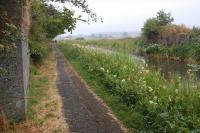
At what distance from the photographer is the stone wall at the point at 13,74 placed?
29.7 feet

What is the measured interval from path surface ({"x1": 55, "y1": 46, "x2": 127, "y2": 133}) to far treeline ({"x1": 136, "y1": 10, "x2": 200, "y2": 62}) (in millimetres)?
18871

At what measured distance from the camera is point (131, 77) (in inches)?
516

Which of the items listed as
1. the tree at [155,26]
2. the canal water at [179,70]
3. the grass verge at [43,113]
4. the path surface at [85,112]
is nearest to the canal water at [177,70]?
A: the canal water at [179,70]

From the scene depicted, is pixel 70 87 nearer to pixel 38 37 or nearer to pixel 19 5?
pixel 38 37

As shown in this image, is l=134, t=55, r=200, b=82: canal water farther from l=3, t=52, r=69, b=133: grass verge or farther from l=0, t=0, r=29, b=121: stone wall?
l=0, t=0, r=29, b=121: stone wall

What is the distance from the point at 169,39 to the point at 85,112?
32.1 meters

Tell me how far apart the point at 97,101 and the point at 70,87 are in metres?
2.98

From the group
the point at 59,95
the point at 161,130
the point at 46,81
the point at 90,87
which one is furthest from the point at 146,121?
the point at 46,81

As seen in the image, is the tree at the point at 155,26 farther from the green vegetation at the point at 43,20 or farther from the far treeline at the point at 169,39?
the green vegetation at the point at 43,20

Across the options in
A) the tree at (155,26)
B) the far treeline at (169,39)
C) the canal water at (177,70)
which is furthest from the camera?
the tree at (155,26)

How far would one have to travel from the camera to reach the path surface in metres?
9.12

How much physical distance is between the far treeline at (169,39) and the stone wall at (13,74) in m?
23.5

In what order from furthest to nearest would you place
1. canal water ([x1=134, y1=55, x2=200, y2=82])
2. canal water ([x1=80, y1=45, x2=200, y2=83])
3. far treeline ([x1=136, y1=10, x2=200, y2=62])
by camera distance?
far treeline ([x1=136, y1=10, x2=200, y2=62]) → canal water ([x1=134, y1=55, x2=200, y2=82]) → canal water ([x1=80, y1=45, x2=200, y2=83])

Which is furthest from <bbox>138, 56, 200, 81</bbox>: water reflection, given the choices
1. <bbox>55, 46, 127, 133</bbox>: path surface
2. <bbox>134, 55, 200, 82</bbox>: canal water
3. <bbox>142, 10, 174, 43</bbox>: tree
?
<bbox>142, 10, 174, 43</bbox>: tree
